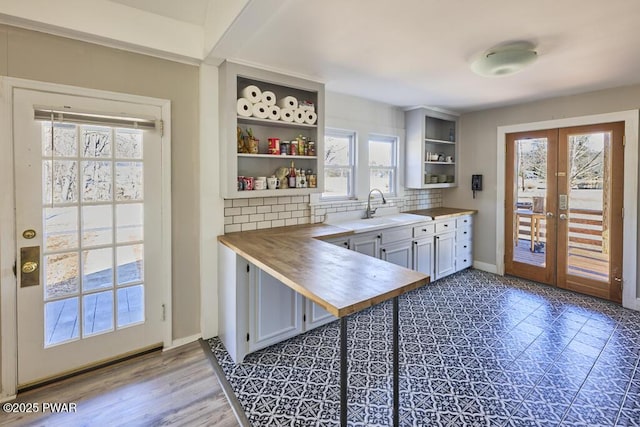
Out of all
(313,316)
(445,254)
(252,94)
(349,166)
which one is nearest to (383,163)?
(349,166)

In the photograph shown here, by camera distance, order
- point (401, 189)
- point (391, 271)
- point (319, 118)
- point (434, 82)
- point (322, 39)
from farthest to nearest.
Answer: point (401, 189) < point (434, 82) < point (319, 118) < point (322, 39) < point (391, 271)

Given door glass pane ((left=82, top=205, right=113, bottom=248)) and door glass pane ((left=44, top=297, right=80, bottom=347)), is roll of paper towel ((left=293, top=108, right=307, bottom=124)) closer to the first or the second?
door glass pane ((left=82, top=205, right=113, bottom=248))

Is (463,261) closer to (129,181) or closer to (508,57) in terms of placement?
(508,57)

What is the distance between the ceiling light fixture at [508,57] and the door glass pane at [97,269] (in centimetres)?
326

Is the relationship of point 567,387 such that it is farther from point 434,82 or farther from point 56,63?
point 56,63

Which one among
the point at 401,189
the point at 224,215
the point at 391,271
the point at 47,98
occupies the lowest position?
the point at 391,271

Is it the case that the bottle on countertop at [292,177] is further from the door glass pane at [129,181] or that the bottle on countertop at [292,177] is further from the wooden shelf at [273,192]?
the door glass pane at [129,181]

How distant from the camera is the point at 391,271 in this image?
1700 millimetres

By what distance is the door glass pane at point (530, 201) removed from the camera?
13.2 ft

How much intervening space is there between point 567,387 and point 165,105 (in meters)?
3.55

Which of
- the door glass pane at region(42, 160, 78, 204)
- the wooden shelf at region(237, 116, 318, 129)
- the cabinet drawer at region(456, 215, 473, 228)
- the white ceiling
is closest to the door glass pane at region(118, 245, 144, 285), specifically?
the door glass pane at region(42, 160, 78, 204)

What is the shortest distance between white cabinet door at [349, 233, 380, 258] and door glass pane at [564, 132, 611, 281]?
2.59 metres

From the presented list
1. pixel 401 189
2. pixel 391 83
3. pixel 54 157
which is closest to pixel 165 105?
pixel 54 157

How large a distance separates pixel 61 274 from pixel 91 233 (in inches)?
12.7
